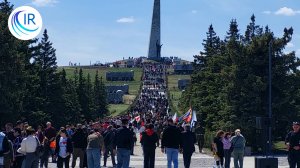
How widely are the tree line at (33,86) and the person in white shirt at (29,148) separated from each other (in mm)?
19074

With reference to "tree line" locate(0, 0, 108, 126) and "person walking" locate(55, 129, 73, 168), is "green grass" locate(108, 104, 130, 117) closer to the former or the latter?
"tree line" locate(0, 0, 108, 126)

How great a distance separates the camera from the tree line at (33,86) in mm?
37531

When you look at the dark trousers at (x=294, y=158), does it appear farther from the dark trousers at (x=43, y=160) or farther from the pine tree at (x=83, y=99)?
the pine tree at (x=83, y=99)

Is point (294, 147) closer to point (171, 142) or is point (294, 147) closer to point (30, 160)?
point (171, 142)

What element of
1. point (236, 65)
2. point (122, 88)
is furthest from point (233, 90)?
point (122, 88)

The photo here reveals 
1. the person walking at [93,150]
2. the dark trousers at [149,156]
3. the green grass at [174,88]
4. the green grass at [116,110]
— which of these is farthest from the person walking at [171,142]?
the green grass at [174,88]

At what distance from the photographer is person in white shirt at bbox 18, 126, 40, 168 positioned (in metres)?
17.8

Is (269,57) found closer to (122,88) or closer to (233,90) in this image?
(233,90)

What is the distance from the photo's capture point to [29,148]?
58.5 feet

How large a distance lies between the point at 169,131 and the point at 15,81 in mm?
19364

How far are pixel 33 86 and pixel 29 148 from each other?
29793 mm

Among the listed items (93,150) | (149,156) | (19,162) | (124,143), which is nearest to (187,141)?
(149,156)

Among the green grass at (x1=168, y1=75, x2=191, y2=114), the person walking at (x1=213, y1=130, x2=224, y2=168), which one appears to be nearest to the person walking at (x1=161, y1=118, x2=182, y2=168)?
the person walking at (x1=213, y1=130, x2=224, y2=168)

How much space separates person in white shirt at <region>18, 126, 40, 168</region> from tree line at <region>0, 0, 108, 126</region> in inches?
751
